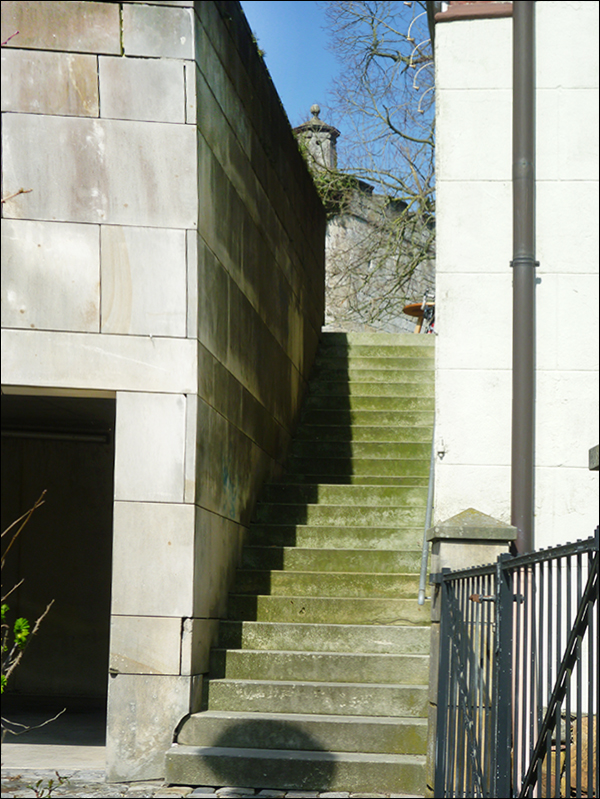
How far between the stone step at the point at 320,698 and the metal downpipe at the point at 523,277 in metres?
1.31

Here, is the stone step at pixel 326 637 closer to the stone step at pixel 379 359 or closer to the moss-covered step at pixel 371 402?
the moss-covered step at pixel 371 402

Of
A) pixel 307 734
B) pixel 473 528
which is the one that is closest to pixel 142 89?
pixel 473 528

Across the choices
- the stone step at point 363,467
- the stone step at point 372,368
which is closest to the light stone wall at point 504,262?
the stone step at point 363,467

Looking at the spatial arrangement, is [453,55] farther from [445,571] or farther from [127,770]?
[127,770]

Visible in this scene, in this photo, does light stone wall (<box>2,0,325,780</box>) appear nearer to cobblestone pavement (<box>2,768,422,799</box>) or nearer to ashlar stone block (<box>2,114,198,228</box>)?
ashlar stone block (<box>2,114,198,228</box>)

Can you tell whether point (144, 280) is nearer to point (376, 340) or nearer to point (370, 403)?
point (370, 403)

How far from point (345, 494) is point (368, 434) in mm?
1475

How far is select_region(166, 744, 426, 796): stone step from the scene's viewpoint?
16.9ft

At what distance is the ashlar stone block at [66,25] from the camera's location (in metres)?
5.62

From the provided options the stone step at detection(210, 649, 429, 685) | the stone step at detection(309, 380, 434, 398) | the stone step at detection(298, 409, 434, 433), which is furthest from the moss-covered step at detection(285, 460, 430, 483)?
the stone step at detection(210, 649, 429, 685)

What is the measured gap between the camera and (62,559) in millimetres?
9414

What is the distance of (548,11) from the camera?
17.6 feet

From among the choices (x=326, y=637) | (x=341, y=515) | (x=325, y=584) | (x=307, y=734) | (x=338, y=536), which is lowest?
(x=307, y=734)

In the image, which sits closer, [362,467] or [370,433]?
[362,467]
